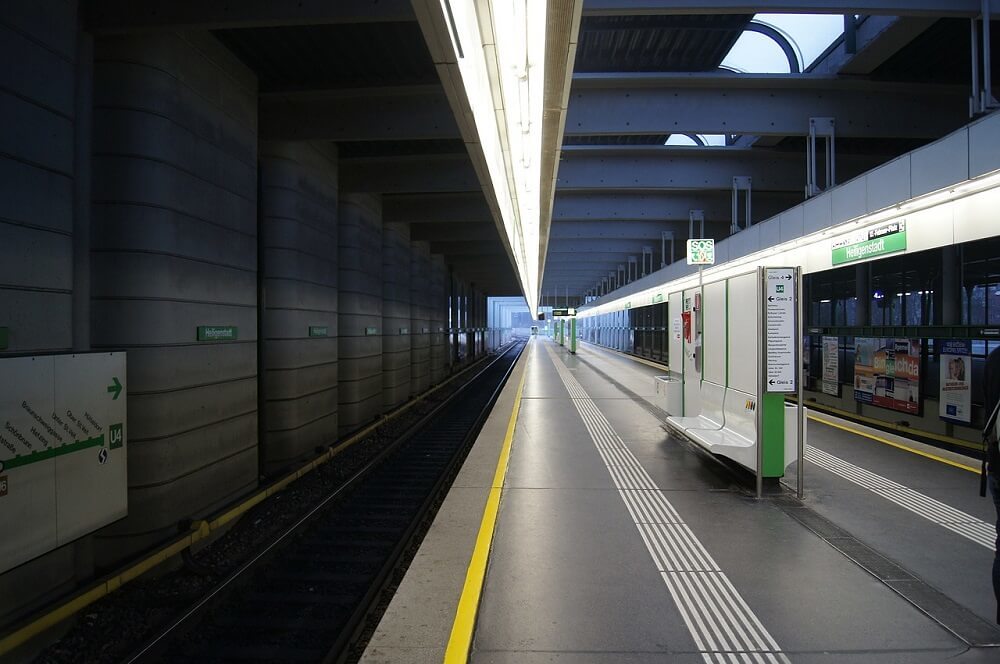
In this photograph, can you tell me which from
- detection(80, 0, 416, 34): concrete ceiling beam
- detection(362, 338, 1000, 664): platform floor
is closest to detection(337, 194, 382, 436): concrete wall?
detection(362, 338, 1000, 664): platform floor

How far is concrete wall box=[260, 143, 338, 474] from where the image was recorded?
794 centimetres

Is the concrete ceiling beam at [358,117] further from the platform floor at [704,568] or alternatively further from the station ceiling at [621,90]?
the platform floor at [704,568]

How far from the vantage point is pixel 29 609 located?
3.79 m

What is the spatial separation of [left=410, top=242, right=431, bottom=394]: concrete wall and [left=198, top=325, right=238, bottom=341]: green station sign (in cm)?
1035

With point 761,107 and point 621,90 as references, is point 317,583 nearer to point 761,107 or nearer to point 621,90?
point 621,90

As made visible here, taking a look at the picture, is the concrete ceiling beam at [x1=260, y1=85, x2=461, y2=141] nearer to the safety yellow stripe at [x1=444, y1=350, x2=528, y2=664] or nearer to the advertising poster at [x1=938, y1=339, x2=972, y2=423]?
the safety yellow stripe at [x1=444, y1=350, x2=528, y2=664]

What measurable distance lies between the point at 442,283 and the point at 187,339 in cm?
1696

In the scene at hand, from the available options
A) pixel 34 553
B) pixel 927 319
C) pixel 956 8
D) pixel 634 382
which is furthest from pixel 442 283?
pixel 34 553

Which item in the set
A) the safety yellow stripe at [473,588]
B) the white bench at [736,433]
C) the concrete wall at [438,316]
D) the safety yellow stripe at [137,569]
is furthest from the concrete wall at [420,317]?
the safety yellow stripe at [473,588]

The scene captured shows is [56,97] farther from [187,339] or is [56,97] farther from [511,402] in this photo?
[511,402]

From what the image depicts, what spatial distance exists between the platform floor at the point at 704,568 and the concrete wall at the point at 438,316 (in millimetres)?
14198

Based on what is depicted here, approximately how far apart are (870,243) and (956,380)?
2.10m

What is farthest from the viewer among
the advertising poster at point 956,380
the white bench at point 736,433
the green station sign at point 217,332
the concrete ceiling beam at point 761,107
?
the concrete ceiling beam at point 761,107

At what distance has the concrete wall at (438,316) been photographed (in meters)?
20.4
